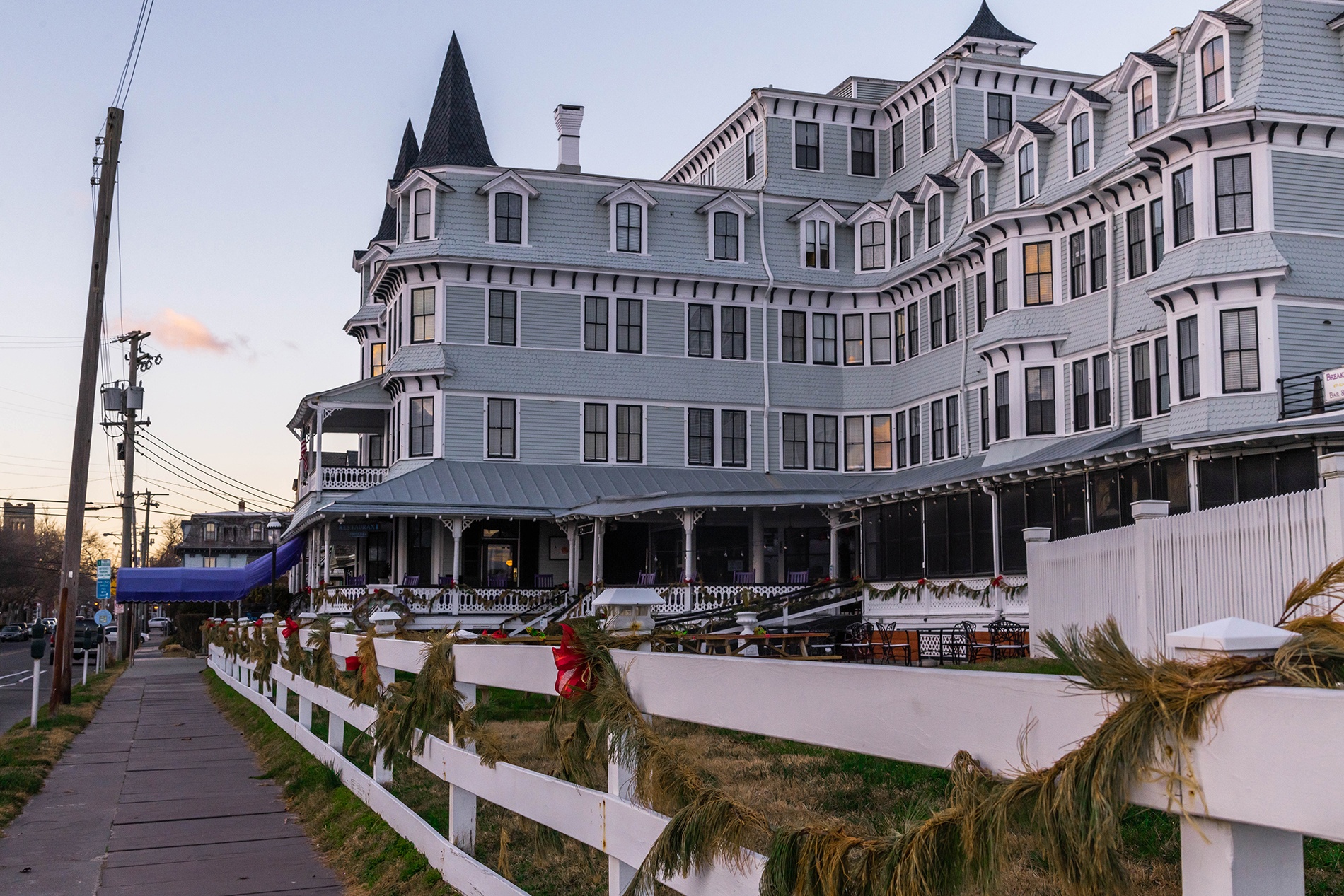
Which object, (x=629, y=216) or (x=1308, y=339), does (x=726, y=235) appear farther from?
(x=1308, y=339)

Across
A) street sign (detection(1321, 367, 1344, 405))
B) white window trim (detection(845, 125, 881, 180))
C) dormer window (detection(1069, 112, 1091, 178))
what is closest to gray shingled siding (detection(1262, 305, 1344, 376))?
street sign (detection(1321, 367, 1344, 405))

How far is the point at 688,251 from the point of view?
1671 inches

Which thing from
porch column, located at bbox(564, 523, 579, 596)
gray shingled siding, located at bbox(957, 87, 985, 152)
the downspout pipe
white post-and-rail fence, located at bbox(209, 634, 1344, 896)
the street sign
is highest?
gray shingled siding, located at bbox(957, 87, 985, 152)

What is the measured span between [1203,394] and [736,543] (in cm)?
1734

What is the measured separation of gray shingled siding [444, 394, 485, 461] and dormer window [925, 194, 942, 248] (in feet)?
45.5

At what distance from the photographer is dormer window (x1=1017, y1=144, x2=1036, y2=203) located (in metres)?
34.5

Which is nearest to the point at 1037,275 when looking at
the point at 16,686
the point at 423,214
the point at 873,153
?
the point at 873,153

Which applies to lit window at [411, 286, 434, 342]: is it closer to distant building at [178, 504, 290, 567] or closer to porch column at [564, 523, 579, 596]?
porch column at [564, 523, 579, 596]

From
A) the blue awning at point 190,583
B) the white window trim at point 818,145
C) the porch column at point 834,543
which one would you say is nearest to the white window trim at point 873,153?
the white window trim at point 818,145

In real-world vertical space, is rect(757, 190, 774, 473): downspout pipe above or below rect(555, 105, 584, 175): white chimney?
below

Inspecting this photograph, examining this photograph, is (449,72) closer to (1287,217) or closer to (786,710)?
(1287,217)

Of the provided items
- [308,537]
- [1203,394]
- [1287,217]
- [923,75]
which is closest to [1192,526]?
[1203,394]

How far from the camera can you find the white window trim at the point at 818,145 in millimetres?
44531

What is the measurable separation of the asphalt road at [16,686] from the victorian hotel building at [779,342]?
868 centimetres
